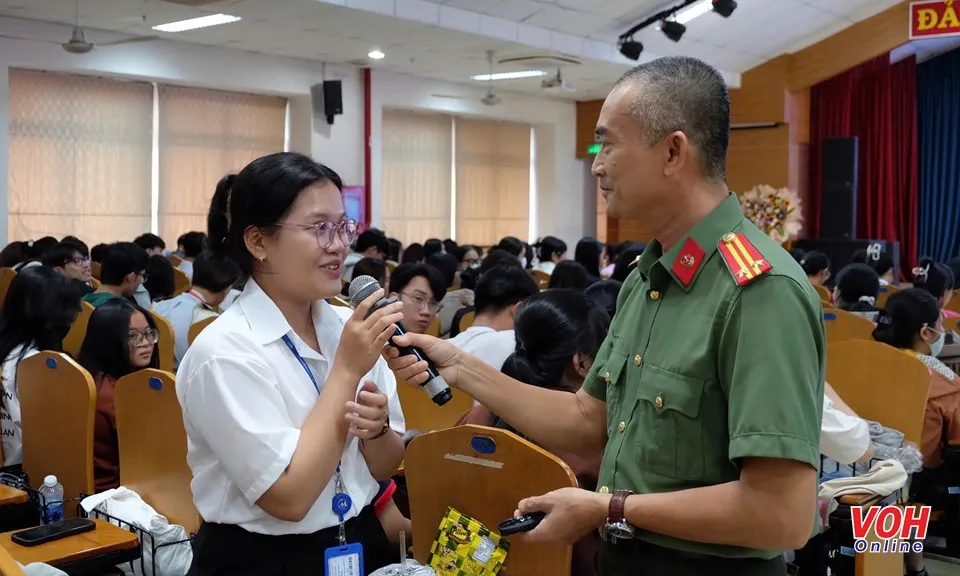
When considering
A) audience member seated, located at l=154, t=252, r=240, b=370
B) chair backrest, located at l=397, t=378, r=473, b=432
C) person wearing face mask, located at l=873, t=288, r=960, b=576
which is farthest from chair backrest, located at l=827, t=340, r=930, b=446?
audience member seated, located at l=154, t=252, r=240, b=370

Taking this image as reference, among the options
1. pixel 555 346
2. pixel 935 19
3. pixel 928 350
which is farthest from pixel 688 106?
pixel 935 19

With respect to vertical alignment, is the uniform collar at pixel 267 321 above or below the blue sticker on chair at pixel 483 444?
above

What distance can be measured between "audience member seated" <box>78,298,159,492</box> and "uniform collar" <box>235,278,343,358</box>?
1.61 metres

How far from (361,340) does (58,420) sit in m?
1.91

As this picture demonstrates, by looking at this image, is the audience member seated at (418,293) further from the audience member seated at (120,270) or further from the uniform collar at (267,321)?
the uniform collar at (267,321)

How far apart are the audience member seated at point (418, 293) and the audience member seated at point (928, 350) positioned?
7.15 feet

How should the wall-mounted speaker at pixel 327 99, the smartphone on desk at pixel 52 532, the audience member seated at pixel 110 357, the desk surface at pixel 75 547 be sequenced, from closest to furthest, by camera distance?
the desk surface at pixel 75 547 → the smartphone on desk at pixel 52 532 → the audience member seated at pixel 110 357 → the wall-mounted speaker at pixel 327 99

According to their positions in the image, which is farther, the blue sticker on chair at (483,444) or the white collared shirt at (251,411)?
the blue sticker on chair at (483,444)

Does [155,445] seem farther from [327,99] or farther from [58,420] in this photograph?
[327,99]

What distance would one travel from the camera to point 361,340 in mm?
1617

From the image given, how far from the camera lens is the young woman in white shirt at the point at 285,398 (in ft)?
5.13

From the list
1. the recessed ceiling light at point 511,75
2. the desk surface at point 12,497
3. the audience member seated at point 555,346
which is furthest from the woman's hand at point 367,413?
the recessed ceiling light at point 511,75

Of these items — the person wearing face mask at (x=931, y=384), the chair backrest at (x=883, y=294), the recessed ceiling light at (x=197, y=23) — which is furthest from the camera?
the recessed ceiling light at (x=197, y=23)

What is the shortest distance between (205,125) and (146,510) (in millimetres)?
9125
